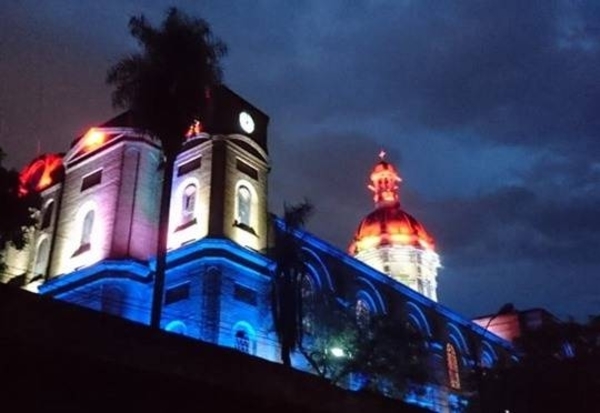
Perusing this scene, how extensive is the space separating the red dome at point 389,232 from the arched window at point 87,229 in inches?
1522

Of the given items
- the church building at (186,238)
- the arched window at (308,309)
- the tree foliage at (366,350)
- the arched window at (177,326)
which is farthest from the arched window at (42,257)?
the tree foliage at (366,350)

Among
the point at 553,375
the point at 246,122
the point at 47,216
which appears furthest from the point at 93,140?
the point at 553,375

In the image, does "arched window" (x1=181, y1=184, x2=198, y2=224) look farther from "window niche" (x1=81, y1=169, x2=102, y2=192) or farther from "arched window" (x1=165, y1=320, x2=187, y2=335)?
"arched window" (x1=165, y1=320, x2=187, y2=335)

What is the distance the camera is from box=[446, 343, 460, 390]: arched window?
55.1 metres

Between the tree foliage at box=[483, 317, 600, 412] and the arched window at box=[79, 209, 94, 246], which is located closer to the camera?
the tree foliage at box=[483, 317, 600, 412]

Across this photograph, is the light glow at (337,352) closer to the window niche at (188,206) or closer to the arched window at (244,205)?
the arched window at (244,205)

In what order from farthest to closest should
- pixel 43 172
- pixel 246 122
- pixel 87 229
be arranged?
1. pixel 43 172
2. pixel 246 122
3. pixel 87 229

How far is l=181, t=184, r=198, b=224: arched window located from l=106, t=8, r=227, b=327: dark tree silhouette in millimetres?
9753

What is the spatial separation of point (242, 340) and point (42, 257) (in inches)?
572

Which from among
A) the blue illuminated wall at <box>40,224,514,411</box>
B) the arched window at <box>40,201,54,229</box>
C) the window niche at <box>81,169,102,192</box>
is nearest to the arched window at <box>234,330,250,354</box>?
the blue illuminated wall at <box>40,224,514,411</box>

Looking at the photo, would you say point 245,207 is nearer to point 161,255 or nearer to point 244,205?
point 244,205

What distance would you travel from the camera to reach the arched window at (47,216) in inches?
1715

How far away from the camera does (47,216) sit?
144 ft

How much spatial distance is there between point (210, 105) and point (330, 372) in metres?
15.3
